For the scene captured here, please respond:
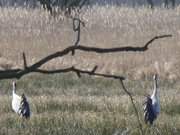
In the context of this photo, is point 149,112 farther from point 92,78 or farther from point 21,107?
point 92,78

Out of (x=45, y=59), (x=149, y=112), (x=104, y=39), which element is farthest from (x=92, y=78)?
(x=45, y=59)

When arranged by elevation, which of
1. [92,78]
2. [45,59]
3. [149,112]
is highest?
[45,59]

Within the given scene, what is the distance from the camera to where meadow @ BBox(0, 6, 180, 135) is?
646 centimetres

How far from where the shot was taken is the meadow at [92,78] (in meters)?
6.46

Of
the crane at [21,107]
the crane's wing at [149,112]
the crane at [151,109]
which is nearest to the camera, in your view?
the crane's wing at [149,112]

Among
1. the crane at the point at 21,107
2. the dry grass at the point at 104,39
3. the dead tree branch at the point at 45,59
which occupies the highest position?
the dead tree branch at the point at 45,59

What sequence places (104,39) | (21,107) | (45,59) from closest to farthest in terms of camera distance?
(45,59) < (21,107) < (104,39)

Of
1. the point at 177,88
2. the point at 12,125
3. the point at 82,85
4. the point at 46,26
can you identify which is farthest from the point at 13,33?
the point at 12,125

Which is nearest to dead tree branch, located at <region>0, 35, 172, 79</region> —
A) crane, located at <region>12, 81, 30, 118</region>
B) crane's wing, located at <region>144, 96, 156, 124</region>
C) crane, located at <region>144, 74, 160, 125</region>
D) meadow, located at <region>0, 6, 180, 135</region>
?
meadow, located at <region>0, 6, 180, 135</region>

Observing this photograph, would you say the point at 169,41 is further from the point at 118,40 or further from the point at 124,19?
the point at 124,19

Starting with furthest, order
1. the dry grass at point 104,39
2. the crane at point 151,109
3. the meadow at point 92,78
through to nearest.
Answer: the dry grass at point 104,39, the crane at point 151,109, the meadow at point 92,78

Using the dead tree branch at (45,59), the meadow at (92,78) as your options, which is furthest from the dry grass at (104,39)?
the dead tree branch at (45,59)

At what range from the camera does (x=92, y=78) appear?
1179 cm

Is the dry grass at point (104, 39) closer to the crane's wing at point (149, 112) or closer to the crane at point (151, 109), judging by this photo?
the crane at point (151, 109)
